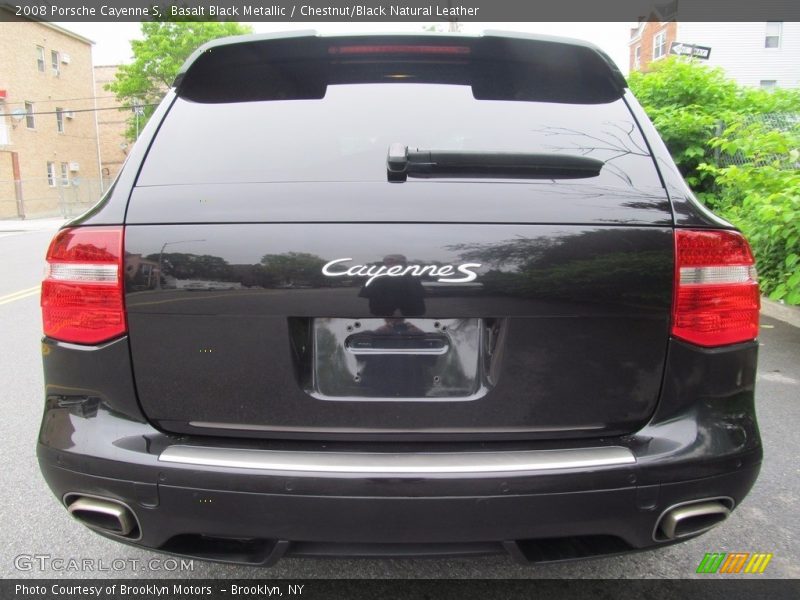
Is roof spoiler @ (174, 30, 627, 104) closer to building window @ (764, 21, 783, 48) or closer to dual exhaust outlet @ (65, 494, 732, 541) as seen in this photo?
dual exhaust outlet @ (65, 494, 732, 541)

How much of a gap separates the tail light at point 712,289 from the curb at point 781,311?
5.30 meters

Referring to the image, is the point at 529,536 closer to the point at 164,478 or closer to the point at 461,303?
the point at 461,303

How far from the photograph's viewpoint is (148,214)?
154 cm

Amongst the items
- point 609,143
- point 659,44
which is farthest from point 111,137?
point 609,143

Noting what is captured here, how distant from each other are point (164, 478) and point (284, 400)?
37cm

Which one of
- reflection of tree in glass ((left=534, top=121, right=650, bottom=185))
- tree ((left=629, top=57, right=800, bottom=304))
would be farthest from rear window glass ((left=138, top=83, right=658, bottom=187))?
tree ((left=629, top=57, right=800, bottom=304))

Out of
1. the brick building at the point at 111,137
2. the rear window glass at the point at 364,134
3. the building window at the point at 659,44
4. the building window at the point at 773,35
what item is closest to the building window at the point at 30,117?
the brick building at the point at 111,137

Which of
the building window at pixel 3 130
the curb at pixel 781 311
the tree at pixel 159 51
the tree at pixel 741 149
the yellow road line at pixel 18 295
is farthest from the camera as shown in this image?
the tree at pixel 159 51

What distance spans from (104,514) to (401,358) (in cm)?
95

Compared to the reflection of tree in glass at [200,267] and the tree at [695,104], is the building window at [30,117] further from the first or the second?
the reflection of tree in glass at [200,267]

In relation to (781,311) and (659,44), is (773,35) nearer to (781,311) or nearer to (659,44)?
(659,44)

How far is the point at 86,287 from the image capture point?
5.16 ft

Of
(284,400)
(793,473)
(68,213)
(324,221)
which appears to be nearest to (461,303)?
(324,221)

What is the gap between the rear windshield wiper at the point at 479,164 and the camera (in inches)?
61.7
